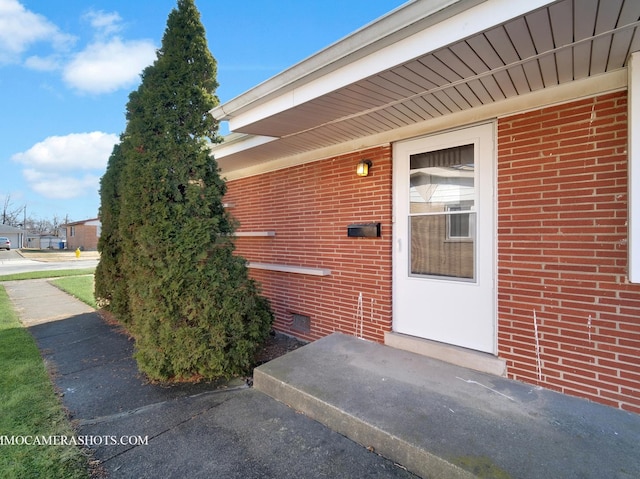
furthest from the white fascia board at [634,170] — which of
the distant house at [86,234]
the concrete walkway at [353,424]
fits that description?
the distant house at [86,234]

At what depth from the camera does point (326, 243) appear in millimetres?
4250

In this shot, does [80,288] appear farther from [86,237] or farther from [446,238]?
[86,237]

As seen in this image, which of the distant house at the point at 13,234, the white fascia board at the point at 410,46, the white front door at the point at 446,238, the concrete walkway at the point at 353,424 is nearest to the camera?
the white fascia board at the point at 410,46

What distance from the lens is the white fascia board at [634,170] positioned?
6.39 ft

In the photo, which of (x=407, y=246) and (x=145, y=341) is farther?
(x=407, y=246)

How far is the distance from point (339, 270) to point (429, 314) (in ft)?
4.16

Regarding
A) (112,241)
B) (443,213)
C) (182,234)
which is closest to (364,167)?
(443,213)

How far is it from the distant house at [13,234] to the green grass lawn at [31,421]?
55155 mm

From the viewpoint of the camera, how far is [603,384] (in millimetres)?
2311

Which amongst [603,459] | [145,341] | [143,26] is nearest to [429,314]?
[603,459]

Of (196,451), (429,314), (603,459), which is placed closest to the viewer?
(603,459)

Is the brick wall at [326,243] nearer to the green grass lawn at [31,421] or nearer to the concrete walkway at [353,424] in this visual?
the concrete walkway at [353,424]

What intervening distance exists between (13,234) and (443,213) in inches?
2383

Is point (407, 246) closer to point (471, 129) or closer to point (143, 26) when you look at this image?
point (471, 129)
